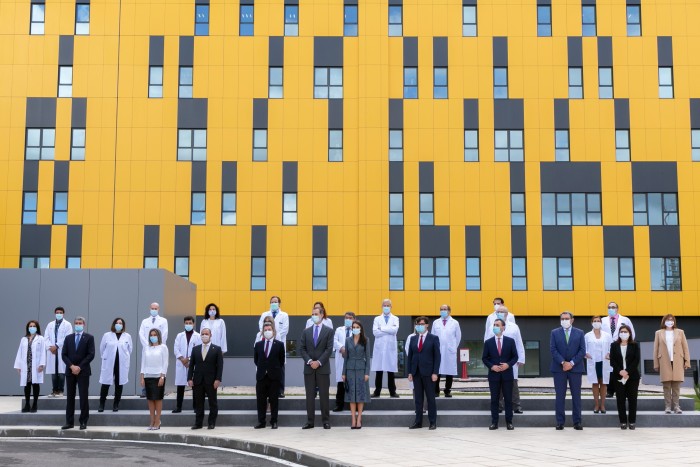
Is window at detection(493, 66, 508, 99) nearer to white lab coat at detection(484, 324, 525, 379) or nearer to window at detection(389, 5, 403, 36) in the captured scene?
window at detection(389, 5, 403, 36)

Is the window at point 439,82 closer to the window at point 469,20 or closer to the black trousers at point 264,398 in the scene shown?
the window at point 469,20

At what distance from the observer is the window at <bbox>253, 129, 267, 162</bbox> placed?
40.7 meters

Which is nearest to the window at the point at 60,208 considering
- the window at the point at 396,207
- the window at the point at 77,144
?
the window at the point at 77,144

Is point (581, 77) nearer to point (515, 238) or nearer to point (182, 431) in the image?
point (515, 238)

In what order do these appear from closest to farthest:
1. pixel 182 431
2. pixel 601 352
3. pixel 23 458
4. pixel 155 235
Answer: pixel 23 458 < pixel 182 431 < pixel 601 352 < pixel 155 235

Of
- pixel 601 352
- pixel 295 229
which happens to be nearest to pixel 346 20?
pixel 295 229

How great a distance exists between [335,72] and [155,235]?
446 inches

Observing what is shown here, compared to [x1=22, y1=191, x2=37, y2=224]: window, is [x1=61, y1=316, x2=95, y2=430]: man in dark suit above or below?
below

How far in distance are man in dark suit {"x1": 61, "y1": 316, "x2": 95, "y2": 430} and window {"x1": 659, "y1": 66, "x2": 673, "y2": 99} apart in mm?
32258

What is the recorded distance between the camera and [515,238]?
40156mm

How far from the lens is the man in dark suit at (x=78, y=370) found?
1655 cm

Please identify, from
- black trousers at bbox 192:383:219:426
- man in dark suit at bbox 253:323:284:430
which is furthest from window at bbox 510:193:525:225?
black trousers at bbox 192:383:219:426

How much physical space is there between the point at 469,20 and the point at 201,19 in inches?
501

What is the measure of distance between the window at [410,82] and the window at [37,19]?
680 inches
